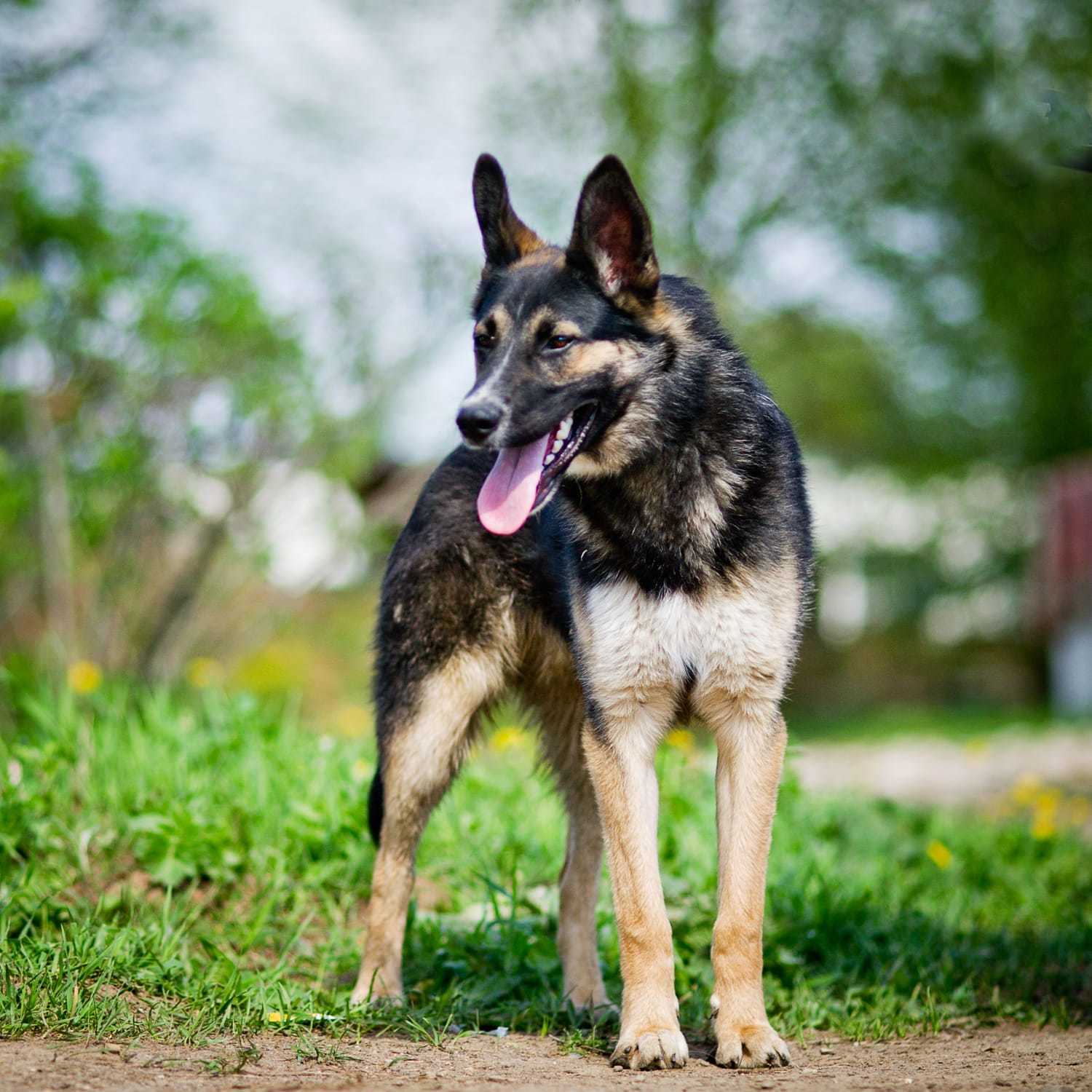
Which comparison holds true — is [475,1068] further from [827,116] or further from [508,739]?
[827,116]

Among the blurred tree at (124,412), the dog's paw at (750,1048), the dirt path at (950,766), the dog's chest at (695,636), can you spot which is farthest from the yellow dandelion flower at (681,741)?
the blurred tree at (124,412)

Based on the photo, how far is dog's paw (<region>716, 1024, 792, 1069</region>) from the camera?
135 inches

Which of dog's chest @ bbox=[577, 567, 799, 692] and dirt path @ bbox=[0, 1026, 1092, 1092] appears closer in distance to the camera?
dirt path @ bbox=[0, 1026, 1092, 1092]

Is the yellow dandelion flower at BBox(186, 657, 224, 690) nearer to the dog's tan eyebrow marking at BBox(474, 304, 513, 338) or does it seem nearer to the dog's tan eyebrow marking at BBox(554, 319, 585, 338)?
the dog's tan eyebrow marking at BBox(474, 304, 513, 338)

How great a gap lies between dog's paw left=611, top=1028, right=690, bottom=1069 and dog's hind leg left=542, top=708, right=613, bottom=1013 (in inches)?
23.6

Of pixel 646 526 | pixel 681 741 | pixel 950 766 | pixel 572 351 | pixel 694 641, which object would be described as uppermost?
pixel 572 351

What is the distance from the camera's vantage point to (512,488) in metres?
3.58

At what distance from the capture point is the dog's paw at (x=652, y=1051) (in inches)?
134

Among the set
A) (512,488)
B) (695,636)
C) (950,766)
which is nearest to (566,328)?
(512,488)

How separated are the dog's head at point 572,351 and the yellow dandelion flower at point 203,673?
10.2ft

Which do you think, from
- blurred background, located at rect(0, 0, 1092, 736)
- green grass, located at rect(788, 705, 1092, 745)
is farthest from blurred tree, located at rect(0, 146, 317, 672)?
green grass, located at rect(788, 705, 1092, 745)

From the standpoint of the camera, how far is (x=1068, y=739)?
15188 millimetres

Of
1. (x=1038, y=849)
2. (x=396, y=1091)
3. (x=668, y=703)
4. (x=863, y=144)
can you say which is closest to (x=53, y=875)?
(x=396, y=1091)

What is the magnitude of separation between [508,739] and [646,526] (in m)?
2.89
